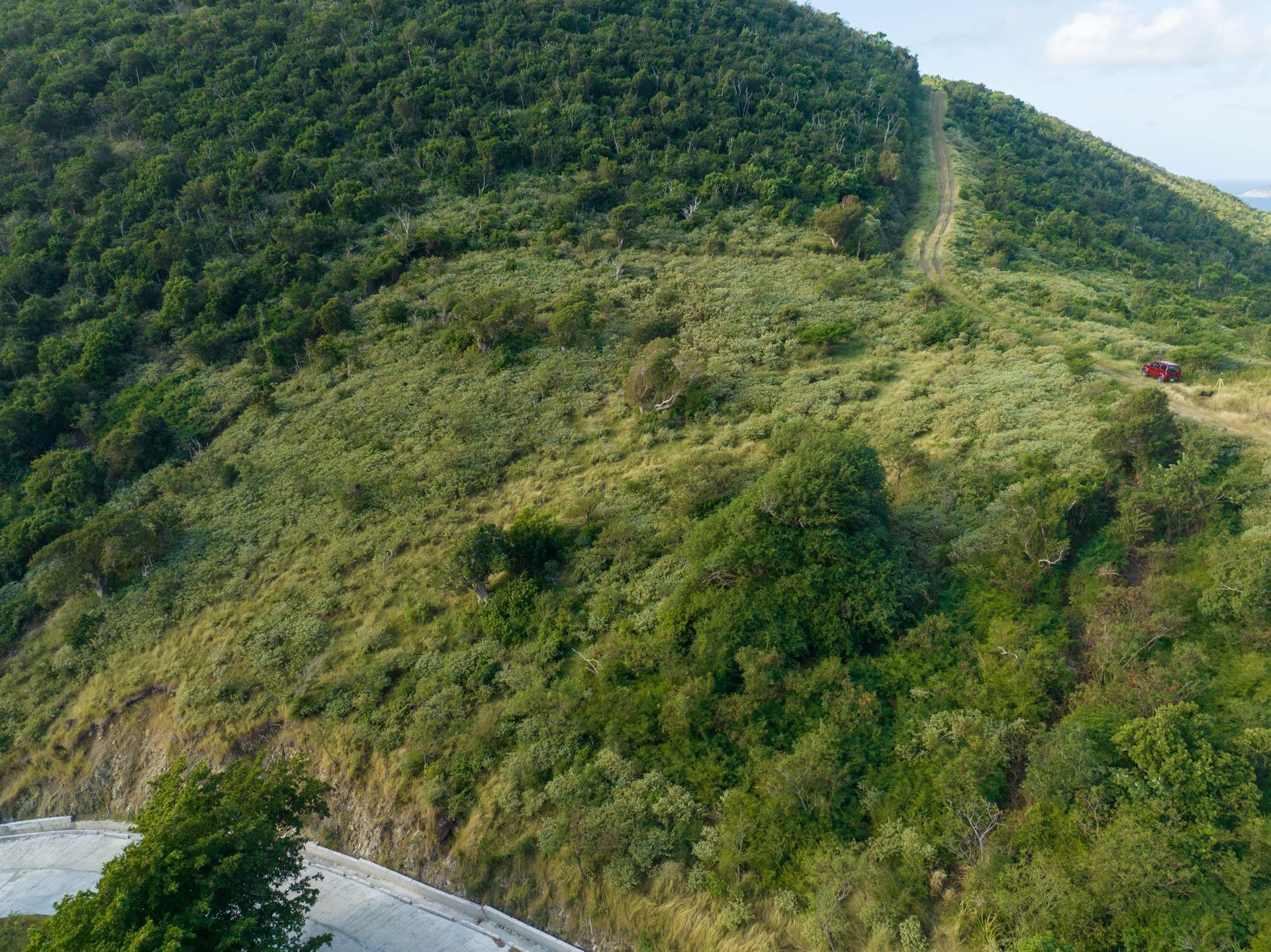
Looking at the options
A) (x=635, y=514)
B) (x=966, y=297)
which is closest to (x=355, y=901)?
(x=635, y=514)

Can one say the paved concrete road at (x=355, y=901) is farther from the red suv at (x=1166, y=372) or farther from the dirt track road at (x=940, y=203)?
the dirt track road at (x=940, y=203)

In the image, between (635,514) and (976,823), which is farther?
(635,514)

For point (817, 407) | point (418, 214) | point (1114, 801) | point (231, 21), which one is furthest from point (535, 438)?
point (231, 21)

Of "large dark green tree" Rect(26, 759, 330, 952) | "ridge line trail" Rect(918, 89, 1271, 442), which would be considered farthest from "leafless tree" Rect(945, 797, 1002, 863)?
"ridge line trail" Rect(918, 89, 1271, 442)

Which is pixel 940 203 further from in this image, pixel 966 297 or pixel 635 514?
pixel 635 514

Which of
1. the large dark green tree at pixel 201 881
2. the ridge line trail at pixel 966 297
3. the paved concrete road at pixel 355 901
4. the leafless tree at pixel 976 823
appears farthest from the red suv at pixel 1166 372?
the large dark green tree at pixel 201 881

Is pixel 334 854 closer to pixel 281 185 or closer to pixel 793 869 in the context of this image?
pixel 793 869

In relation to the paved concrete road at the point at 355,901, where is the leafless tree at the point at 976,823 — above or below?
above
